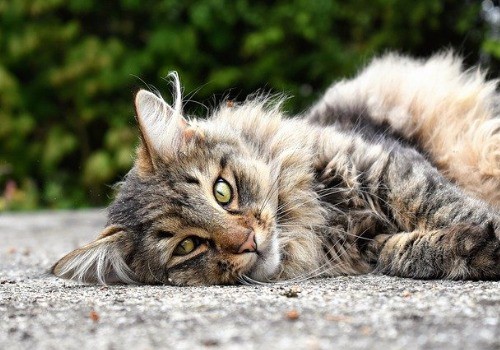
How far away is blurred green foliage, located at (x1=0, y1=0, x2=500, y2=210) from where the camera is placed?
661 cm

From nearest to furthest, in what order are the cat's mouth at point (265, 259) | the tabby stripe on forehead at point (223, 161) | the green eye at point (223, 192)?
the cat's mouth at point (265, 259)
the green eye at point (223, 192)
the tabby stripe on forehead at point (223, 161)

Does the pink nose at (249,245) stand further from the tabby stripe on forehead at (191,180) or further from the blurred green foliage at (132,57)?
the blurred green foliage at (132,57)

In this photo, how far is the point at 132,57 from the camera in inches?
285

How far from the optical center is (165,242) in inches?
108

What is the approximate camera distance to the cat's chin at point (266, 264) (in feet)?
8.71

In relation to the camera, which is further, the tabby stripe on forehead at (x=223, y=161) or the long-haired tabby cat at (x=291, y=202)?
the tabby stripe on forehead at (x=223, y=161)

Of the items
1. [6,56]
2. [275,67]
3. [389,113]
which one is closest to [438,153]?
[389,113]

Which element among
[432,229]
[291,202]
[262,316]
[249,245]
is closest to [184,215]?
[249,245]

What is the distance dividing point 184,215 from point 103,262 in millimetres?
422

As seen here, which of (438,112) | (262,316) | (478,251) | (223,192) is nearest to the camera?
(262,316)

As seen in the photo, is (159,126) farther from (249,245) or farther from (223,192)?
(249,245)

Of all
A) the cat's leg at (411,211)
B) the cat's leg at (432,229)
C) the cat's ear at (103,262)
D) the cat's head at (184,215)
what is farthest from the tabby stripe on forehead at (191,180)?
the cat's leg at (432,229)

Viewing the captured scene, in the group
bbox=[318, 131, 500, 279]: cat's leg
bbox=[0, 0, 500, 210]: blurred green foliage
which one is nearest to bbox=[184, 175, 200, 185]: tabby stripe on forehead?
bbox=[318, 131, 500, 279]: cat's leg

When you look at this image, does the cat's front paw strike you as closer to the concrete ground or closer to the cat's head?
the concrete ground
